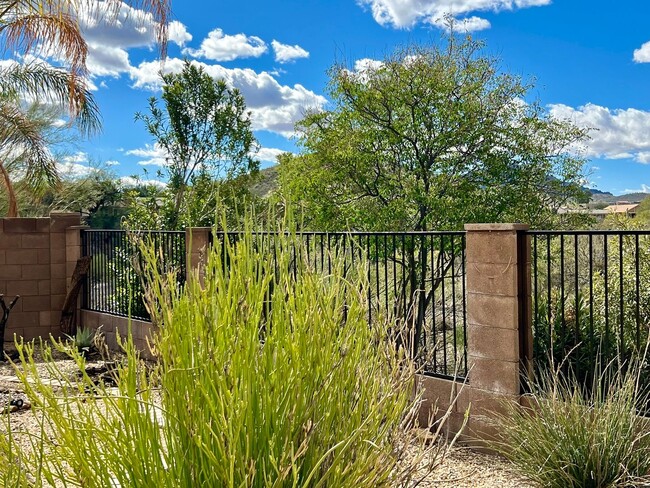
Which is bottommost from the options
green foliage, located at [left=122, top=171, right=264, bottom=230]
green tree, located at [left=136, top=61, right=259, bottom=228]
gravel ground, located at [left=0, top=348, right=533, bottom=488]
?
gravel ground, located at [left=0, top=348, right=533, bottom=488]

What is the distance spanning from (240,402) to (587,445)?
2.80m

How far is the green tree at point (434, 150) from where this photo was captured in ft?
42.5

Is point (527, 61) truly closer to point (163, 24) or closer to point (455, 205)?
point (455, 205)

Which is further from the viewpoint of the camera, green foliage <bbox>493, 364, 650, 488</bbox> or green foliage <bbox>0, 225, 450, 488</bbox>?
green foliage <bbox>493, 364, 650, 488</bbox>

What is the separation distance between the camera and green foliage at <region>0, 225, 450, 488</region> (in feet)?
6.62

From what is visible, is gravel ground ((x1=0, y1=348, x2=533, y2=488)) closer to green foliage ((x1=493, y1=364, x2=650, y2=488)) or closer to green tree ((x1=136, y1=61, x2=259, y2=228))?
green foliage ((x1=493, y1=364, x2=650, y2=488))

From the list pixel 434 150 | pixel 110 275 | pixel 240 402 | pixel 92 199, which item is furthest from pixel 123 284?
pixel 92 199

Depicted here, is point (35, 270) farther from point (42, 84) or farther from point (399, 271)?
point (399, 271)

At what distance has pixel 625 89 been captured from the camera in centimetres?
2644

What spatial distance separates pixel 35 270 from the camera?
→ 1041 cm

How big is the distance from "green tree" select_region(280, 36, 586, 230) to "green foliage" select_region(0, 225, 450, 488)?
34.1 ft

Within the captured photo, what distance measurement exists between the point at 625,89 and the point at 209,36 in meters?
18.2

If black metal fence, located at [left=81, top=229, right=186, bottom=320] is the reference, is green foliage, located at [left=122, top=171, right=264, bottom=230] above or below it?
above

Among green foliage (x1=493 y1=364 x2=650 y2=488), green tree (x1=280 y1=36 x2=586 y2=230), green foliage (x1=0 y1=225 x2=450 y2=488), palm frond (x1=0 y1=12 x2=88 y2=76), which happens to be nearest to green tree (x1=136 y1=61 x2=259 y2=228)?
green tree (x1=280 y1=36 x2=586 y2=230)
